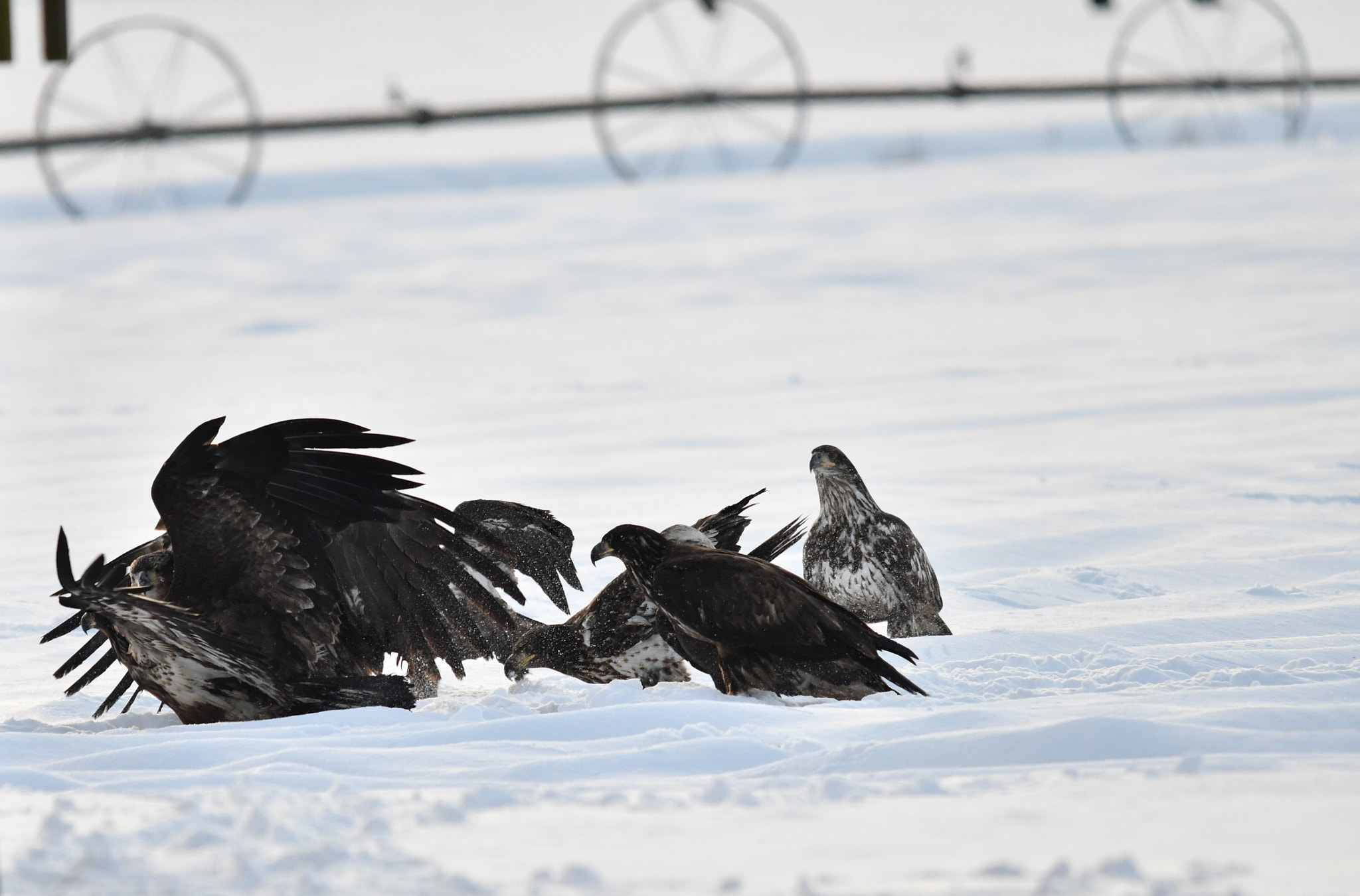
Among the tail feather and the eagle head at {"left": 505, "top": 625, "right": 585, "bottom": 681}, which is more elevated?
the eagle head at {"left": 505, "top": 625, "right": 585, "bottom": 681}

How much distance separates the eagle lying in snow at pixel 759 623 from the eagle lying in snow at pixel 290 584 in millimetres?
593

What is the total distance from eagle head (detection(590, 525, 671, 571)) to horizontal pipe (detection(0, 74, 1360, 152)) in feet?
47.0

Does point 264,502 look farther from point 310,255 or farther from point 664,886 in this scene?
point 310,255

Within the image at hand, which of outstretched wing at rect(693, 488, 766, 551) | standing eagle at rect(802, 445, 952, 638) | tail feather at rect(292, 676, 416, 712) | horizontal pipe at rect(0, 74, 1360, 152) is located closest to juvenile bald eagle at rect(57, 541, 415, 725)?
tail feather at rect(292, 676, 416, 712)

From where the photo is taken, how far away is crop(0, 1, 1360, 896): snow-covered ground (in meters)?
3.23

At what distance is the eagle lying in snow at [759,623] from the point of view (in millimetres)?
4859

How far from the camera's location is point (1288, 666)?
4738 millimetres

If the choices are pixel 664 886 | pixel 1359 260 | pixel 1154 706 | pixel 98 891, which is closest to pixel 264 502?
pixel 98 891

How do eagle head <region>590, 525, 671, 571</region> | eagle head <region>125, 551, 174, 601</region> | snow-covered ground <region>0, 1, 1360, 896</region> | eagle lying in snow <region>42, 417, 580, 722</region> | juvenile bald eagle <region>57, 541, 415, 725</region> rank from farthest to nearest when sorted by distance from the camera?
eagle head <region>590, 525, 671, 571</region> < eagle head <region>125, 551, 174, 601</region> < eagle lying in snow <region>42, 417, 580, 722</region> < juvenile bald eagle <region>57, 541, 415, 725</region> < snow-covered ground <region>0, 1, 1360, 896</region>

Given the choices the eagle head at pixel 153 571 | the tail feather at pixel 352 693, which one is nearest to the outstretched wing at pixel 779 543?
the tail feather at pixel 352 693

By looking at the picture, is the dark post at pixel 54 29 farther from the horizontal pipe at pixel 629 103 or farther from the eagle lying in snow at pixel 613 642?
the horizontal pipe at pixel 629 103

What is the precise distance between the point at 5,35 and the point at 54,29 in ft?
Answer: 0.95

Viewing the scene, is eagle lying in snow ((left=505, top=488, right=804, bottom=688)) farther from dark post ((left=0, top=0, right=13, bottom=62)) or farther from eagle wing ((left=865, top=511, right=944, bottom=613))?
dark post ((left=0, top=0, right=13, bottom=62))

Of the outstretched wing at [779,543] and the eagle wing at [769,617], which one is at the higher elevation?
the outstretched wing at [779,543]
